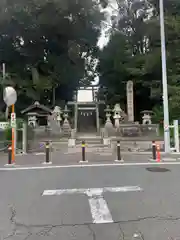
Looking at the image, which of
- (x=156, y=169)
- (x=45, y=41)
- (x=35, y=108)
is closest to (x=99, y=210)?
(x=156, y=169)

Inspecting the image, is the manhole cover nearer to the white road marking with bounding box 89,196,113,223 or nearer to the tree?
the white road marking with bounding box 89,196,113,223

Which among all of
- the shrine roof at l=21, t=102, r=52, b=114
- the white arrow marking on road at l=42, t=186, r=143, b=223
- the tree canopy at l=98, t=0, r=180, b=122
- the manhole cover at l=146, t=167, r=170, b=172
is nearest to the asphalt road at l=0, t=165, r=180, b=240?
the white arrow marking on road at l=42, t=186, r=143, b=223

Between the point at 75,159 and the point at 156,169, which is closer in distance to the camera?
the point at 156,169

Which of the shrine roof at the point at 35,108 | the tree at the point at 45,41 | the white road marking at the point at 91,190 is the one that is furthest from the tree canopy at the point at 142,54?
Result: the white road marking at the point at 91,190

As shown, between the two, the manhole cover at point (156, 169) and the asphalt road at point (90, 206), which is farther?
the manhole cover at point (156, 169)

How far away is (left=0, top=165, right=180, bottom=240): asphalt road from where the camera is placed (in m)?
3.46

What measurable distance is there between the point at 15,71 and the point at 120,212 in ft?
84.4

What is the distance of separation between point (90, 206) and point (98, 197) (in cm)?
57

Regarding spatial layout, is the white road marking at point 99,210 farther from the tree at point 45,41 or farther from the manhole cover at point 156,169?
the tree at point 45,41

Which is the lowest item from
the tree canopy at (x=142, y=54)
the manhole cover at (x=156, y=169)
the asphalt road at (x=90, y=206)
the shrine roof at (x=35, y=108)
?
the asphalt road at (x=90, y=206)

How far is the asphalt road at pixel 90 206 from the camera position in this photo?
3463 mm

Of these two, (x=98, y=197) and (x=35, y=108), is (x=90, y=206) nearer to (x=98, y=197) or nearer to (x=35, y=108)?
(x=98, y=197)

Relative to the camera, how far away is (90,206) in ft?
15.0

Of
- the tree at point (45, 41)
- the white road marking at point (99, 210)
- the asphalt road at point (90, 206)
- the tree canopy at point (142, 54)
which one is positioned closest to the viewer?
the asphalt road at point (90, 206)
